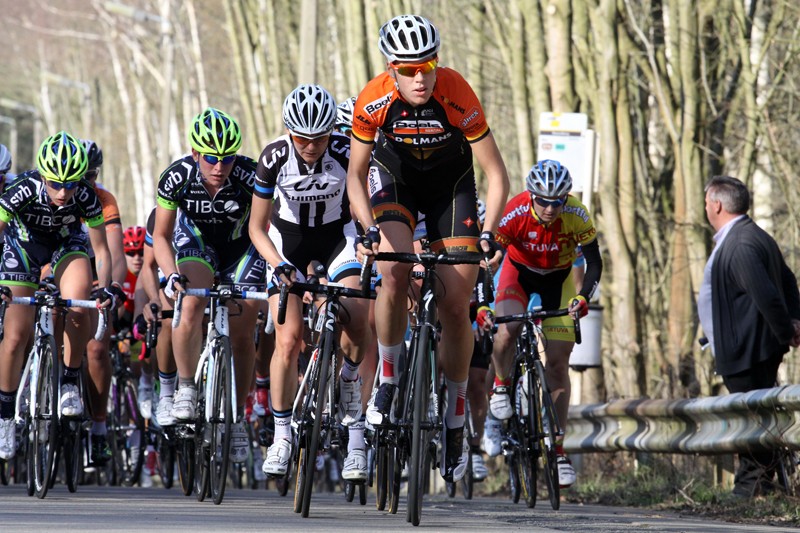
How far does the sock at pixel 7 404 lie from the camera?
11.8m

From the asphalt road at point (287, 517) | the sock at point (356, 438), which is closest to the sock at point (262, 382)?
the asphalt road at point (287, 517)

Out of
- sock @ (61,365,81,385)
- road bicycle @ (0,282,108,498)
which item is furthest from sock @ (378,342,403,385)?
sock @ (61,365,81,385)

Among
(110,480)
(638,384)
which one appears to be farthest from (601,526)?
(638,384)

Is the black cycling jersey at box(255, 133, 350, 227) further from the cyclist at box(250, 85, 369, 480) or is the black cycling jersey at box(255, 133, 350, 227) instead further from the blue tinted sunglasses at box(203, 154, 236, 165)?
the blue tinted sunglasses at box(203, 154, 236, 165)

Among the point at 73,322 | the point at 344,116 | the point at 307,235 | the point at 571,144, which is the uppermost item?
the point at 571,144

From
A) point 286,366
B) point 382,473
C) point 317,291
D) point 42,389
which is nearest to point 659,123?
point 42,389

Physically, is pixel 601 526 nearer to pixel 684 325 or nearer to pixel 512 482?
pixel 512 482

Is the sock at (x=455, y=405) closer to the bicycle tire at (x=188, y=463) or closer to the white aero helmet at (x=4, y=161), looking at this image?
the bicycle tire at (x=188, y=463)

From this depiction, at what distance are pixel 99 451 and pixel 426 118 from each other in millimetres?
5512

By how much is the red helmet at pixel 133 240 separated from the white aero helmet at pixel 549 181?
541cm

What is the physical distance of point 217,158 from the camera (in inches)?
436

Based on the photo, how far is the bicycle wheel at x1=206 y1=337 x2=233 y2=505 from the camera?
1041cm

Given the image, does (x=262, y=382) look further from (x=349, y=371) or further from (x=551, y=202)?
(x=349, y=371)

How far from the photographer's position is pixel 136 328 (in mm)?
13648
